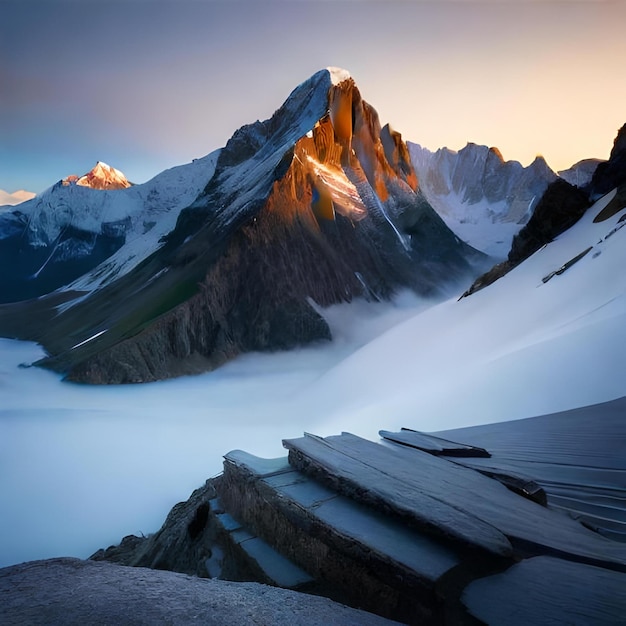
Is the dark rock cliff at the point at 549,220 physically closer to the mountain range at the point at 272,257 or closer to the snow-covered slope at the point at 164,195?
the mountain range at the point at 272,257

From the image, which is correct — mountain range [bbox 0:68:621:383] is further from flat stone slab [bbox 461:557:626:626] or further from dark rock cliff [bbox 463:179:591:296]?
flat stone slab [bbox 461:557:626:626]

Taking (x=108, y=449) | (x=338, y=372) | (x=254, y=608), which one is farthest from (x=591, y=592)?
(x=108, y=449)

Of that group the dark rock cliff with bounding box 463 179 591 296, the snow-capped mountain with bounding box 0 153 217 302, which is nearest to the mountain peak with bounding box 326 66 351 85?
the dark rock cliff with bounding box 463 179 591 296

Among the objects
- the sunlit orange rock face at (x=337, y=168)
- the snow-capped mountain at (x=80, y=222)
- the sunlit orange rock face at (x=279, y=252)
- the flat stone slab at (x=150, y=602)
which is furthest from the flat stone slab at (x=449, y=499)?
the snow-capped mountain at (x=80, y=222)

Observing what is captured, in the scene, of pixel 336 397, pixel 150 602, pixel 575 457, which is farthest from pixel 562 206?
pixel 150 602

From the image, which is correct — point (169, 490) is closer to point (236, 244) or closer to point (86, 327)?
point (236, 244)

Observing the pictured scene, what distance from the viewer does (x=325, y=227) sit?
151ft

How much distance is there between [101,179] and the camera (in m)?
122

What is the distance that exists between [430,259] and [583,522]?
2471 inches

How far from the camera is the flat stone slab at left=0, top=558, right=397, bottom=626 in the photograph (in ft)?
4.85

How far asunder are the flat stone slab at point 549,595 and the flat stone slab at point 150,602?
1.32ft

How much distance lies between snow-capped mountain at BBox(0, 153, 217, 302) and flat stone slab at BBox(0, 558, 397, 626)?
92.4 metres

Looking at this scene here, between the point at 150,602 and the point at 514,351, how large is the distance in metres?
7.86

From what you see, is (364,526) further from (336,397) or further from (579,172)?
(579,172)
